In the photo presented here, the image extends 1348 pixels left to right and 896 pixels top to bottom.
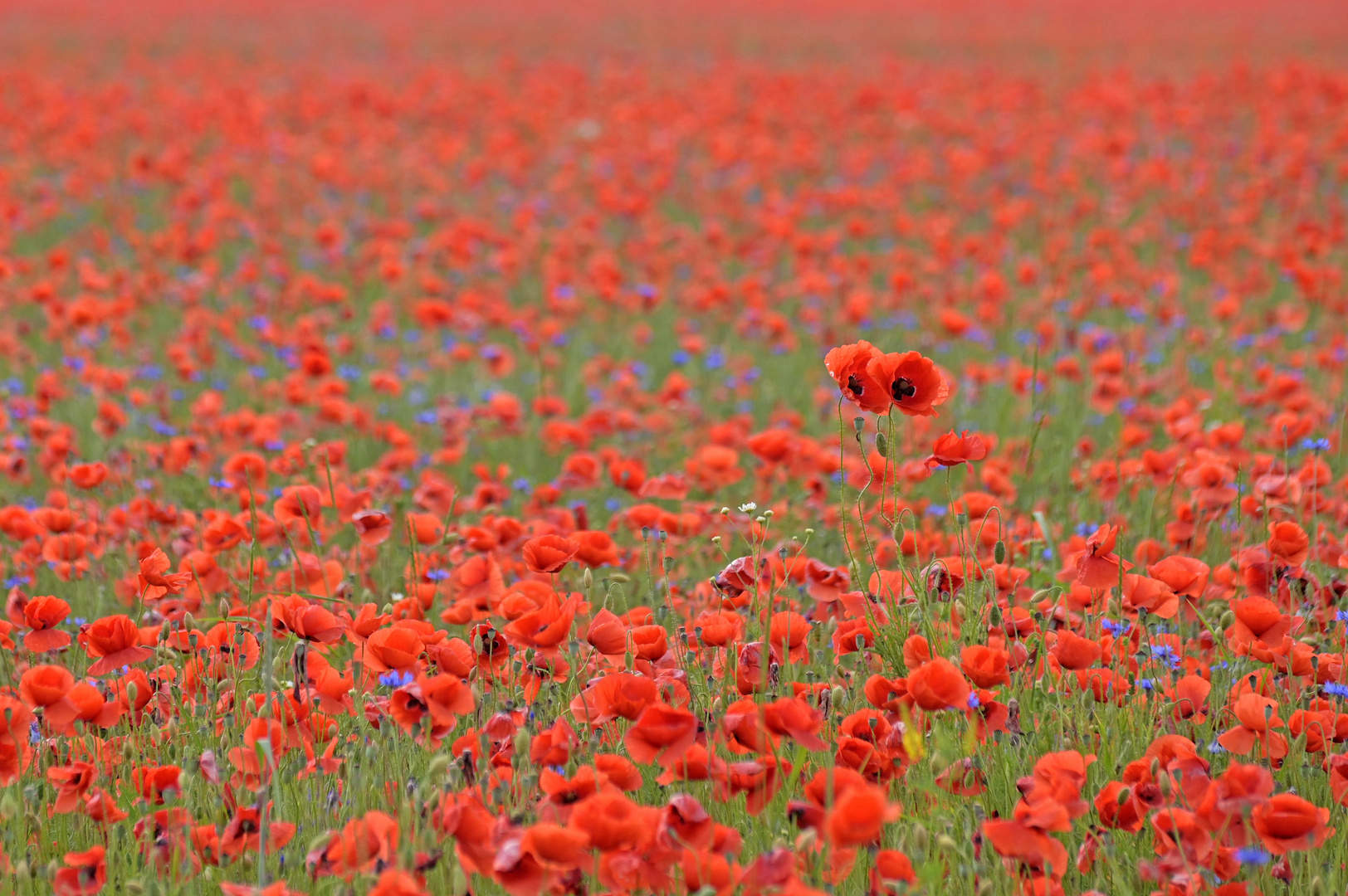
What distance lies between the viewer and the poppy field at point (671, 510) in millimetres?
1920

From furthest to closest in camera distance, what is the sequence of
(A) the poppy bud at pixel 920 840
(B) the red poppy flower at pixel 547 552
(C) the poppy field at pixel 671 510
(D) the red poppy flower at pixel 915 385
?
(B) the red poppy flower at pixel 547 552, (D) the red poppy flower at pixel 915 385, (C) the poppy field at pixel 671 510, (A) the poppy bud at pixel 920 840

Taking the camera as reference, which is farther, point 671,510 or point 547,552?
point 671,510

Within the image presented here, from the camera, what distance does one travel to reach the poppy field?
1920 mm

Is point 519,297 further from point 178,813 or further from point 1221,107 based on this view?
point 1221,107

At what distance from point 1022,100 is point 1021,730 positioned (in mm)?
11409

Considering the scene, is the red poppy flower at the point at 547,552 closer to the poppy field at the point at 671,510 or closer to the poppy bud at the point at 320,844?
the poppy field at the point at 671,510

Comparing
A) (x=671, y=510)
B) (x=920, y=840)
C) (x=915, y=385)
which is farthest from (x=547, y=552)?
(x=671, y=510)

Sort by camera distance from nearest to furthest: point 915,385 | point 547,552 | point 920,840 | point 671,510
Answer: point 920,840, point 915,385, point 547,552, point 671,510

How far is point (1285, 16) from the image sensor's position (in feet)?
79.3

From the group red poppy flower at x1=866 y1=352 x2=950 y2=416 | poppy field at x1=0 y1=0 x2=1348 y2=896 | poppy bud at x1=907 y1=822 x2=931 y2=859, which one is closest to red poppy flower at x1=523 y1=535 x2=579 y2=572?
poppy field at x1=0 y1=0 x2=1348 y2=896

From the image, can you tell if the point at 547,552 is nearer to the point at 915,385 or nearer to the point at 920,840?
the point at 915,385

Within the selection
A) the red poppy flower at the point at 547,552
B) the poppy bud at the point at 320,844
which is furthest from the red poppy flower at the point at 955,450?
the poppy bud at the point at 320,844

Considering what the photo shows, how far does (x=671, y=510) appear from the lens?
450 centimetres

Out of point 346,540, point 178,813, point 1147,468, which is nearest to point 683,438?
point 346,540
